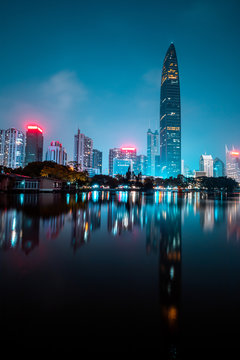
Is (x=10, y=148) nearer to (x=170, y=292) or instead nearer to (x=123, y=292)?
(x=123, y=292)

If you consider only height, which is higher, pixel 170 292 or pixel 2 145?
pixel 2 145

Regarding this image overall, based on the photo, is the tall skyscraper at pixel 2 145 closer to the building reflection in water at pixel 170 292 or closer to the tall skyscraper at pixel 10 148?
the tall skyscraper at pixel 10 148

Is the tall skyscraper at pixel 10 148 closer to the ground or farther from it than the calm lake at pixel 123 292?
farther from it

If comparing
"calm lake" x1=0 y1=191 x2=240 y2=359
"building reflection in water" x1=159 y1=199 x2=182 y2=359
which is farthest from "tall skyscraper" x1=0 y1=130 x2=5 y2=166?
"building reflection in water" x1=159 y1=199 x2=182 y2=359

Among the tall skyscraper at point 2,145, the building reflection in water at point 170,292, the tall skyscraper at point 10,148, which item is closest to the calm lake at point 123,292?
the building reflection in water at point 170,292

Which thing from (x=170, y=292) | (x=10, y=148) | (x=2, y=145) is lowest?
(x=170, y=292)

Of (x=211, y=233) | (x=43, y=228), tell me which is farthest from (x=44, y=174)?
(x=211, y=233)

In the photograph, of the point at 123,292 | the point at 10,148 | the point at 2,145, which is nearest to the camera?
the point at 123,292

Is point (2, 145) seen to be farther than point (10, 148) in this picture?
Yes

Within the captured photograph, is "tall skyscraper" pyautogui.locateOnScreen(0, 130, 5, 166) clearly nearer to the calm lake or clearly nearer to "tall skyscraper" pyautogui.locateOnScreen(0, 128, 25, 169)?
"tall skyscraper" pyautogui.locateOnScreen(0, 128, 25, 169)

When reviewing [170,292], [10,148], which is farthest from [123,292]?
[10,148]

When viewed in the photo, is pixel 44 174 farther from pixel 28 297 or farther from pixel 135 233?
pixel 28 297

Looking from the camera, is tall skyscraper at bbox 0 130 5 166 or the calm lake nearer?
the calm lake

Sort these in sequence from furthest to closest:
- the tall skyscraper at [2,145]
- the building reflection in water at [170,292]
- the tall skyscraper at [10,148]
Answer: the tall skyscraper at [10,148]
the tall skyscraper at [2,145]
the building reflection in water at [170,292]
